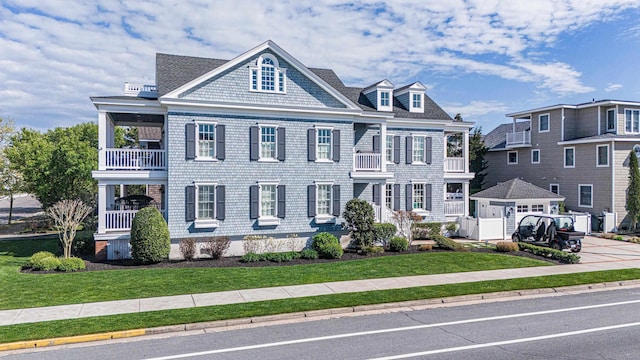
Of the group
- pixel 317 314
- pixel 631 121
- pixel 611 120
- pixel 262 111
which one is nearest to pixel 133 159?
pixel 262 111

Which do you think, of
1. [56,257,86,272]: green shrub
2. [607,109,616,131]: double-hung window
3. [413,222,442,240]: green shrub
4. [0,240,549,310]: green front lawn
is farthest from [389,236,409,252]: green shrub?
[607,109,616,131]: double-hung window

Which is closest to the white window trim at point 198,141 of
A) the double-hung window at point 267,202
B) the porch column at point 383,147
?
the double-hung window at point 267,202

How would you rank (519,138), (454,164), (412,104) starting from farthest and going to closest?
(519,138)
(454,164)
(412,104)

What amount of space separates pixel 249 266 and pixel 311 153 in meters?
7.00

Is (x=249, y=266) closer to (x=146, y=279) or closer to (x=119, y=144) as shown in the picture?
(x=146, y=279)

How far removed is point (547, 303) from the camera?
42.8 feet

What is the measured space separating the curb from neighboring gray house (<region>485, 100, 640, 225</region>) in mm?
17355

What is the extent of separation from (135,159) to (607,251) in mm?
23744

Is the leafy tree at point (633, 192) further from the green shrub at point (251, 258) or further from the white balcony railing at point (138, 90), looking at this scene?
the white balcony railing at point (138, 90)

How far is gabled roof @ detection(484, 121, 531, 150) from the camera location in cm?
4034

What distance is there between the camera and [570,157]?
3353cm

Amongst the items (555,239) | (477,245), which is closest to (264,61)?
(477,245)

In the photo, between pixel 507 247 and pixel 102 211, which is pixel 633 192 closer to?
Answer: pixel 507 247

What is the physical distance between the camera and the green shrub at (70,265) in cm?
1656
